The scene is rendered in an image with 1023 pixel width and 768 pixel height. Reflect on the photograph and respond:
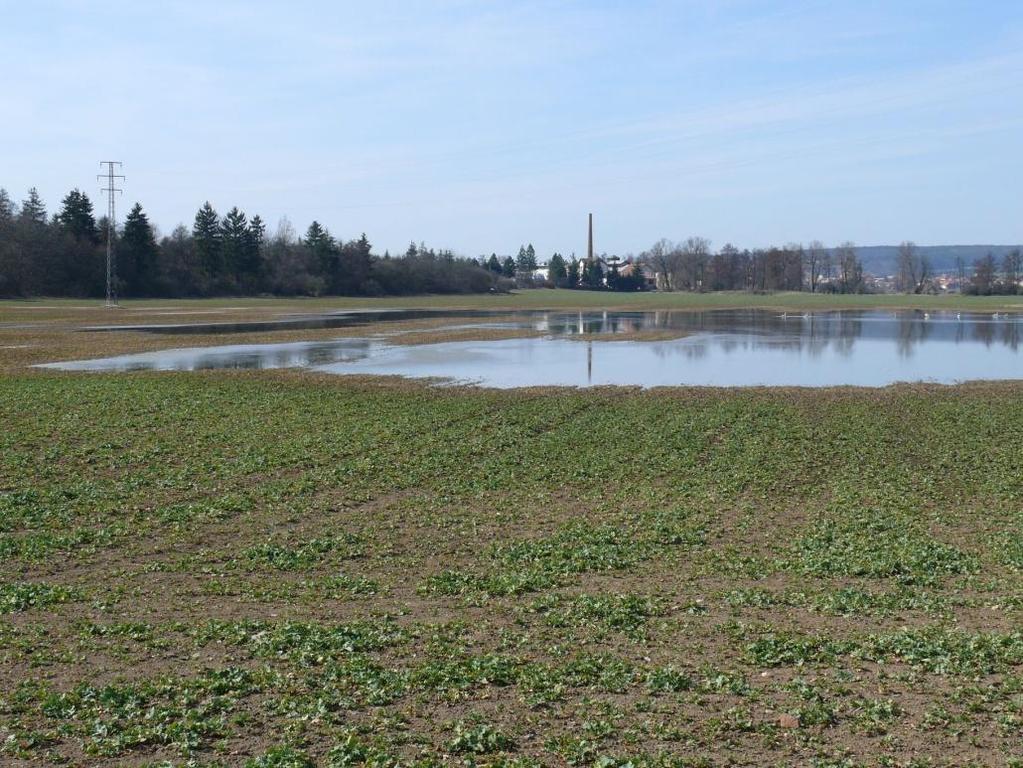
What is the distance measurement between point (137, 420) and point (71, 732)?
18.0 metres

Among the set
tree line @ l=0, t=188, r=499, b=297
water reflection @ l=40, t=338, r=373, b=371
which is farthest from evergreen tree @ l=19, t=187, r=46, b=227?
water reflection @ l=40, t=338, r=373, b=371

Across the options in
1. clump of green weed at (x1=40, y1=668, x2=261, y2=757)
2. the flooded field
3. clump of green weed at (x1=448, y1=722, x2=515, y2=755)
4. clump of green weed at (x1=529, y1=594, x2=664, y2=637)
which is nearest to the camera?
clump of green weed at (x1=448, y1=722, x2=515, y2=755)

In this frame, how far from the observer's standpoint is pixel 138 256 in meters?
118

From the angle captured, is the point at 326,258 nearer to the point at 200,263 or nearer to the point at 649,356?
the point at 200,263

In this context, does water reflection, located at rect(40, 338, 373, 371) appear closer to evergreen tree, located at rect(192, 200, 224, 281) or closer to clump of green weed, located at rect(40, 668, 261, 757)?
clump of green weed, located at rect(40, 668, 261, 757)

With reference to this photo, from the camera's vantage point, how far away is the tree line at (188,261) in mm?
107875

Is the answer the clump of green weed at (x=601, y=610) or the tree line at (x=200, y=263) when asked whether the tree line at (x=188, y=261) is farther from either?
the clump of green weed at (x=601, y=610)

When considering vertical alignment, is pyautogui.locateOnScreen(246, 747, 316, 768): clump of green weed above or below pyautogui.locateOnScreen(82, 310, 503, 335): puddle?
below

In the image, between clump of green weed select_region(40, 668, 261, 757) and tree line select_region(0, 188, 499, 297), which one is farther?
tree line select_region(0, 188, 499, 297)

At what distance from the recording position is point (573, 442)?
21.6 metres

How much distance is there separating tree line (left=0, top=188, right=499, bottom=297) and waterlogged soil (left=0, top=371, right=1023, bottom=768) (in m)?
96.0

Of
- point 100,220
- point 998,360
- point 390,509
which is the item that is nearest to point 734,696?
point 390,509

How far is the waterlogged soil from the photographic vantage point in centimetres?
Result: 709

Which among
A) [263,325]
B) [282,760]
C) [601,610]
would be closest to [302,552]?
[601,610]
